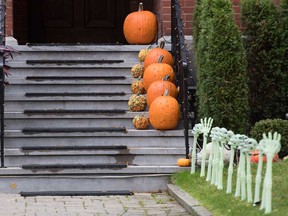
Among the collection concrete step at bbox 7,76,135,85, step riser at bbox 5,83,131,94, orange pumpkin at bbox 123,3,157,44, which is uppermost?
orange pumpkin at bbox 123,3,157,44

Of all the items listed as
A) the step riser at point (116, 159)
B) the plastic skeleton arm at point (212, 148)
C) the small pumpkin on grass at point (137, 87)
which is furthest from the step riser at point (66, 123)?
the plastic skeleton arm at point (212, 148)

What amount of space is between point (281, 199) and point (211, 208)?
70cm

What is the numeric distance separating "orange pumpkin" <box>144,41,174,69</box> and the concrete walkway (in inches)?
98.0

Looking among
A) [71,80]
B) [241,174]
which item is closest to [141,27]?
[71,80]

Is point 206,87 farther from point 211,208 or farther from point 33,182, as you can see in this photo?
point 211,208

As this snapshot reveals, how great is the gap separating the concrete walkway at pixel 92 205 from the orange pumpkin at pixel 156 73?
206cm

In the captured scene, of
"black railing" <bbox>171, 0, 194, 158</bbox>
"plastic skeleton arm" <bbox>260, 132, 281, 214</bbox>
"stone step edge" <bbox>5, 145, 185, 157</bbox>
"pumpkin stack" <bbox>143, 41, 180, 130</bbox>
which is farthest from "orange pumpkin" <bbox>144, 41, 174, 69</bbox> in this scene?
"plastic skeleton arm" <bbox>260, 132, 281, 214</bbox>

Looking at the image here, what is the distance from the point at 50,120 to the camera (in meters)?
11.1

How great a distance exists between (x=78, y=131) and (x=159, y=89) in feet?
3.81

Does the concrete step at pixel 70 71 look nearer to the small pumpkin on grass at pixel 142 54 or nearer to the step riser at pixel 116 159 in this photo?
the small pumpkin on grass at pixel 142 54

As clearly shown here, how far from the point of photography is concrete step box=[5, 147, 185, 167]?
33.9 feet

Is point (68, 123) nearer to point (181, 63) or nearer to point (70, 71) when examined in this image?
point (70, 71)

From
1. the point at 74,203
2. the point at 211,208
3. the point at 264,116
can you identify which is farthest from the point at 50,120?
the point at 211,208

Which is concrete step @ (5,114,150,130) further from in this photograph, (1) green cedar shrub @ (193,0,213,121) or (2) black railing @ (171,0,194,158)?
(1) green cedar shrub @ (193,0,213,121)
